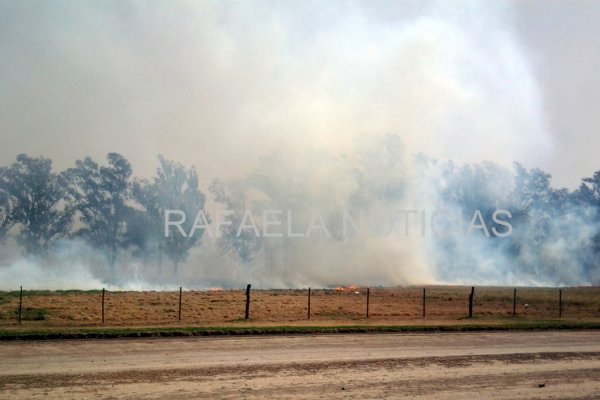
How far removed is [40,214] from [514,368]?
244 ft

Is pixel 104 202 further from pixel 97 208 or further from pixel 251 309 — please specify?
pixel 251 309

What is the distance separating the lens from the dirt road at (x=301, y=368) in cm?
1448

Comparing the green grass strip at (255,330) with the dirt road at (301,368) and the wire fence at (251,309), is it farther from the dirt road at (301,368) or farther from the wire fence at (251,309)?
the wire fence at (251,309)

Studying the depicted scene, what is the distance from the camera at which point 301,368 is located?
17672mm

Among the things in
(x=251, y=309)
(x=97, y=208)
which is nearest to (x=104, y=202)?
(x=97, y=208)

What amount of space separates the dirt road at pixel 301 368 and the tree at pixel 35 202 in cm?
6237

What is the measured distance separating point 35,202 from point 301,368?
71.9 meters

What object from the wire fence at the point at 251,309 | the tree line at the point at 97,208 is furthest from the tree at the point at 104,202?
the wire fence at the point at 251,309

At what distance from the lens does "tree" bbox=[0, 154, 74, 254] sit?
256ft

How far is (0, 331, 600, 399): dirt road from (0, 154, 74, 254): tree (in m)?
62.4

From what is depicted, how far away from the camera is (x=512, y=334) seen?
2738cm

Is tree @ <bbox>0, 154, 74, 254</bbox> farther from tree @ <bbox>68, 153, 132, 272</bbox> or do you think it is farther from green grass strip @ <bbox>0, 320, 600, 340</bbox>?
green grass strip @ <bbox>0, 320, 600, 340</bbox>

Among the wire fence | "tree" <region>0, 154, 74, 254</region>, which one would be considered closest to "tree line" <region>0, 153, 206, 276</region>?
"tree" <region>0, 154, 74, 254</region>

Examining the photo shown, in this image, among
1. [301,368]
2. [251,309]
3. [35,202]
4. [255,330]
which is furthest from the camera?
[35,202]
